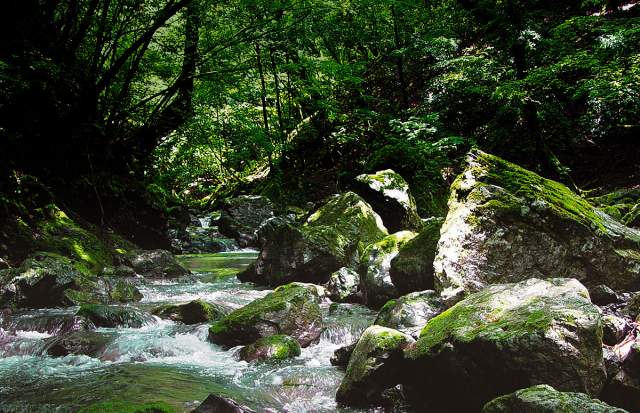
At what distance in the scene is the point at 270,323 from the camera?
624 cm

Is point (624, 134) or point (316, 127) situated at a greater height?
point (316, 127)

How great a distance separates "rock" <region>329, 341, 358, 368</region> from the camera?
5332 millimetres

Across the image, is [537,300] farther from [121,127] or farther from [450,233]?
[121,127]

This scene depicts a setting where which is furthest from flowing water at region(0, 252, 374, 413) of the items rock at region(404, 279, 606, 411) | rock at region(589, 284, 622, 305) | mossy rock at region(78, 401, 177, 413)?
rock at region(589, 284, 622, 305)

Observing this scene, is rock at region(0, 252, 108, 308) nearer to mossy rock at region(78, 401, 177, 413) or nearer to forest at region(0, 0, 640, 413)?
forest at region(0, 0, 640, 413)

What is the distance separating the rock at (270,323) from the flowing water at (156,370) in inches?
6.2


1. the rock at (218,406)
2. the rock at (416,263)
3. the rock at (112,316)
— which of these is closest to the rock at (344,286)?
the rock at (416,263)

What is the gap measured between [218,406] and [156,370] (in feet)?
6.15

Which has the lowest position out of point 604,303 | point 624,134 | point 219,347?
point 219,347

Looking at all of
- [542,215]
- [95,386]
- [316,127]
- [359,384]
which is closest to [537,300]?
[359,384]

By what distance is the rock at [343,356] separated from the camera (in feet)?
17.5

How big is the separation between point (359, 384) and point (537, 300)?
5.71 feet

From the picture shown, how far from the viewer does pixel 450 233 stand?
6586mm

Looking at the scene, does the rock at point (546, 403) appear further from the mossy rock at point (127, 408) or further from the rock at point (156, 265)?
the rock at point (156, 265)
